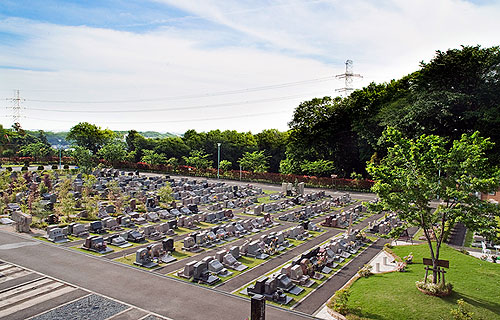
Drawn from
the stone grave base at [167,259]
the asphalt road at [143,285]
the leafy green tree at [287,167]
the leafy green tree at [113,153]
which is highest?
the leafy green tree at [113,153]

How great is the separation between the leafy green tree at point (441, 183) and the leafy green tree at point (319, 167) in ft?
131

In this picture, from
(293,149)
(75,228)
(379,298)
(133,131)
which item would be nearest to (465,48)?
(293,149)

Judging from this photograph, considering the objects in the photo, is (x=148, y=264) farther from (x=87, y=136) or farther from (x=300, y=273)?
(x=87, y=136)

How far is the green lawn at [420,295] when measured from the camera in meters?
14.5

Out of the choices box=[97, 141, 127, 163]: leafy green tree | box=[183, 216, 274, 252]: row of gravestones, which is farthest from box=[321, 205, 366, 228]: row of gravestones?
box=[97, 141, 127, 163]: leafy green tree

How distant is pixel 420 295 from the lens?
1585 centimetres

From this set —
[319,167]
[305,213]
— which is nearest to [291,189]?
[319,167]

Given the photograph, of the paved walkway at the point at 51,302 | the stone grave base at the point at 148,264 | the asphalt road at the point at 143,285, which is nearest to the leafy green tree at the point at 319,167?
the asphalt road at the point at 143,285

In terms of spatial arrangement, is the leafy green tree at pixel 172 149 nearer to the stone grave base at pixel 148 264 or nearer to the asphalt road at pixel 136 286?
the asphalt road at pixel 136 286

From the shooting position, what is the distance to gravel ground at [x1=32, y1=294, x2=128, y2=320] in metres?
14.2

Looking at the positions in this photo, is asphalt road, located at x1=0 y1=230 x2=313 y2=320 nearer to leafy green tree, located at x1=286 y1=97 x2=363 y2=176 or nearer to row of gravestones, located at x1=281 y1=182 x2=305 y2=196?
row of gravestones, located at x1=281 y1=182 x2=305 y2=196

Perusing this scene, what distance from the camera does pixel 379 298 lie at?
15.8m

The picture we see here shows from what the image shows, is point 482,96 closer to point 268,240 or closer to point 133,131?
point 268,240

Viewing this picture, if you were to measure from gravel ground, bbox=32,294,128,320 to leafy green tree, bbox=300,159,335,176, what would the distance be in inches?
1802
